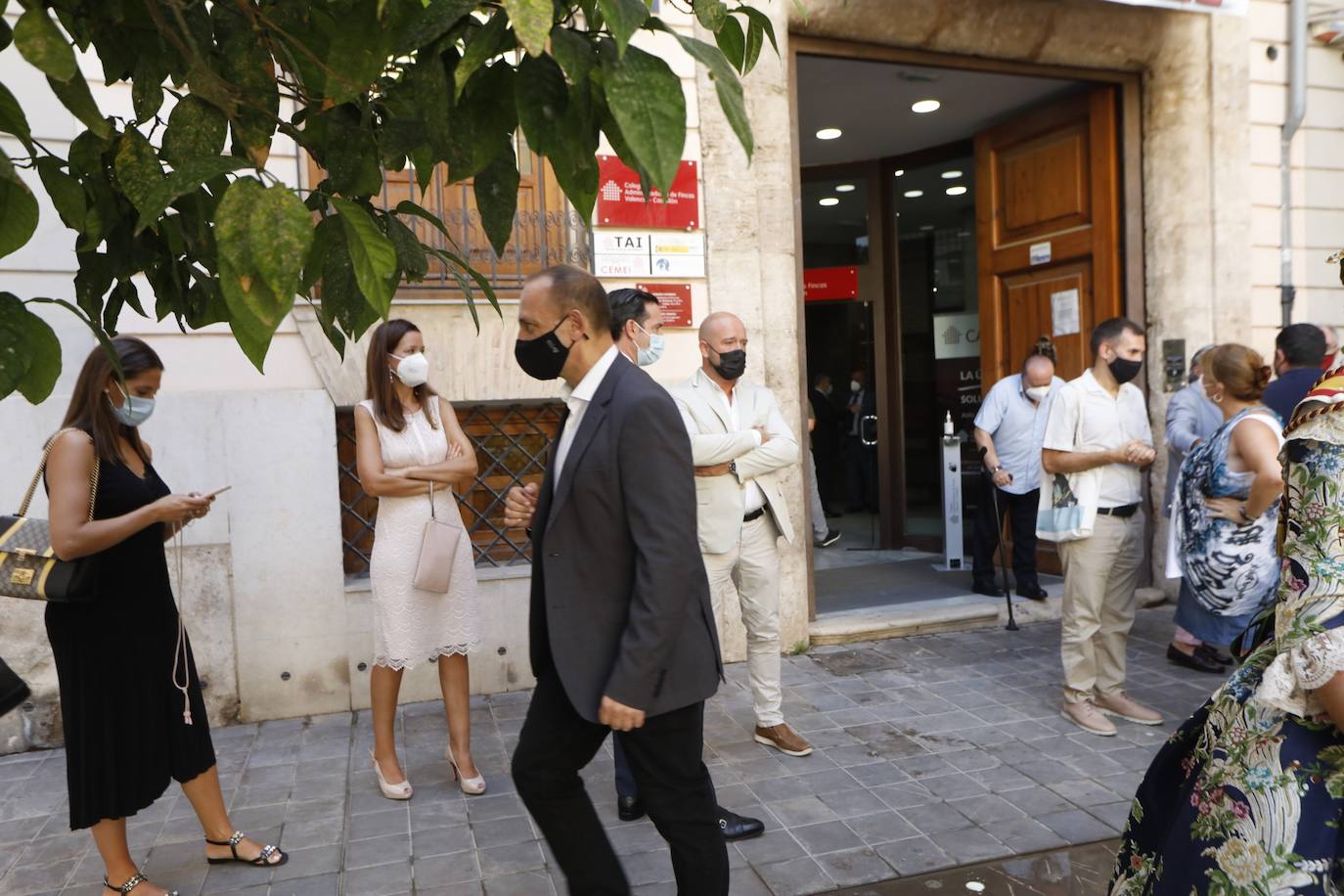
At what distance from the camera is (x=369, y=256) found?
1.00m

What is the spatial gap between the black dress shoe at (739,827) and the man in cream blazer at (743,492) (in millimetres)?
840

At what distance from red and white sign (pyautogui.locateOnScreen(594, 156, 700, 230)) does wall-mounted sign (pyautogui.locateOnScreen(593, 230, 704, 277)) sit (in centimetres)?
7

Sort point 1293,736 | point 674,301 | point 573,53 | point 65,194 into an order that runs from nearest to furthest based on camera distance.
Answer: point 573,53 → point 65,194 → point 1293,736 → point 674,301

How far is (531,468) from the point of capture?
5.99m

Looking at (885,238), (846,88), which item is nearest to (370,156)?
(846,88)

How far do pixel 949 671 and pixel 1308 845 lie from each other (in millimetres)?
4212

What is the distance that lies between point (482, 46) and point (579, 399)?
5.81ft

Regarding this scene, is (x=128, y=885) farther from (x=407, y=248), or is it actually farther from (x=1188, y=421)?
(x=1188, y=421)

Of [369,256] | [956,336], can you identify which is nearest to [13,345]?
[369,256]

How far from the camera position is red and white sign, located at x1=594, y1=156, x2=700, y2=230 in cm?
597

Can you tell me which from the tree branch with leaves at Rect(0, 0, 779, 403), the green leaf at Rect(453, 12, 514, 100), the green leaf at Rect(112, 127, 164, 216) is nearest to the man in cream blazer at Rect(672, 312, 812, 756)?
the tree branch with leaves at Rect(0, 0, 779, 403)

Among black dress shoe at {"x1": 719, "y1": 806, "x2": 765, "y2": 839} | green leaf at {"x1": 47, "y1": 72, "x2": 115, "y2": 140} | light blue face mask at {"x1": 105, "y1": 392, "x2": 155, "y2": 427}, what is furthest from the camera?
black dress shoe at {"x1": 719, "y1": 806, "x2": 765, "y2": 839}

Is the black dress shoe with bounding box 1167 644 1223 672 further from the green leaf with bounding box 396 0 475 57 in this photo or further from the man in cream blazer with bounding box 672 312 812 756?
the green leaf with bounding box 396 0 475 57

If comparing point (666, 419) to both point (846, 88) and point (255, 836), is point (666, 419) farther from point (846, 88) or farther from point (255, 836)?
point (846, 88)
